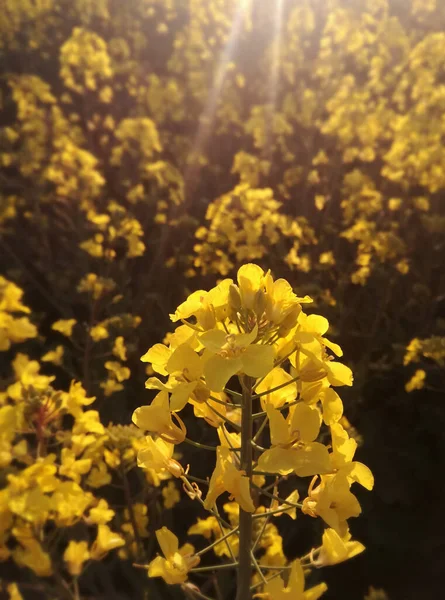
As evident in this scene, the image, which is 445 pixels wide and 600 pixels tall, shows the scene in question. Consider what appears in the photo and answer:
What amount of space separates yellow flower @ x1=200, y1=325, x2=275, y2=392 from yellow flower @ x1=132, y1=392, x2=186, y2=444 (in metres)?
0.16

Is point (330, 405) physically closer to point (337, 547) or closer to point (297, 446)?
point (297, 446)

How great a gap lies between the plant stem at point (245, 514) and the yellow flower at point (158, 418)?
140 mm

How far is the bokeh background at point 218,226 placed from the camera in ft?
8.85

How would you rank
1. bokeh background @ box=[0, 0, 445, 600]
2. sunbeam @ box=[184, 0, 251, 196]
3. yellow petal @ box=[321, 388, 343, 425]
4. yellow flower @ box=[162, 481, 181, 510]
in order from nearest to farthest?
yellow petal @ box=[321, 388, 343, 425] → yellow flower @ box=[162, 481, 181, 510] → bokeh background @ box=[0, 0, 445, 600] → sunbeam @ box=[184, 0, 251, 196]

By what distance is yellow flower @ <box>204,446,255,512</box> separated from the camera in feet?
3.15

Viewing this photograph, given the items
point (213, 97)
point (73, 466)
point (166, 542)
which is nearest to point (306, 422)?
point (166, 542)

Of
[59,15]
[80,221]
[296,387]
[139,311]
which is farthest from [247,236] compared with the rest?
[59,15]

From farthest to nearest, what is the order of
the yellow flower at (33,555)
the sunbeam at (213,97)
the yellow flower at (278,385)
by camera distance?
the sunbeam at (213,97) < the yellow flower at (33,555) < the yellow flower at (278,385)

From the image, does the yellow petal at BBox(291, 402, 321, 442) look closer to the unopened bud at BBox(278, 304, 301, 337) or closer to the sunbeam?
the unopened bud at BBox(278, 304, 301, 337)

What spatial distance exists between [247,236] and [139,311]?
91cm

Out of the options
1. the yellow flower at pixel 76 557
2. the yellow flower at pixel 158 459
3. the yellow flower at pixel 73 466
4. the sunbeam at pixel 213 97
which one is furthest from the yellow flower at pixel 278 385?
the sunbeam at pixel 213 97

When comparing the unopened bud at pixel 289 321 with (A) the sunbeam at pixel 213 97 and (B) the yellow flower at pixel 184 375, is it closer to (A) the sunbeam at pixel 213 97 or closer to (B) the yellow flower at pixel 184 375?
(B) the yellow flower at pixel 184 375

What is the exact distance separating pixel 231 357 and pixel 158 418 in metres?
0.21

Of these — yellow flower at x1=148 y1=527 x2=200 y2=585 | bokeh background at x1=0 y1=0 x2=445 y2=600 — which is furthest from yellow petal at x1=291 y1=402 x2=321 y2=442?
bokeh background at x1=0 y1=0 x2=445 y2=600
